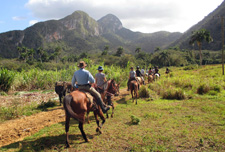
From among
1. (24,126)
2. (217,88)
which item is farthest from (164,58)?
(24,126)

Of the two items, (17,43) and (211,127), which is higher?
(17,43)

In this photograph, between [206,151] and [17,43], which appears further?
[17,43]

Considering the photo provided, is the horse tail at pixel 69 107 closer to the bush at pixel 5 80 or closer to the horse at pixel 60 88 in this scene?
the horse at pixel 60 88

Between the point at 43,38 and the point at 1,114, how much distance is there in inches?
6813

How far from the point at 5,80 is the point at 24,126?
26.9ft

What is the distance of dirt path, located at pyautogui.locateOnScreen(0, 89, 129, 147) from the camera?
17.6 ft

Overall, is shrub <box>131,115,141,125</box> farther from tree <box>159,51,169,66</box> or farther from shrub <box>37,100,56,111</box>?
tree <box>159,51,169,66</box>

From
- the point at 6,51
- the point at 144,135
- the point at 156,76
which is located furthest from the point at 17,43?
the point at 144,135

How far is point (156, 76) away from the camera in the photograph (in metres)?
19.4

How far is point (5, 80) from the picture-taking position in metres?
12.5

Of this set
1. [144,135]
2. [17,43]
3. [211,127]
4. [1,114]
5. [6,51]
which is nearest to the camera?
[144,135]

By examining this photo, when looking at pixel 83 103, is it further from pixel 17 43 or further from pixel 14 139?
pixel 17 43

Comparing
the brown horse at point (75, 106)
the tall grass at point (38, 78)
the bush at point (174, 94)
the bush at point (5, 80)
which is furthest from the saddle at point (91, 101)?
the bush at point (5, 80)

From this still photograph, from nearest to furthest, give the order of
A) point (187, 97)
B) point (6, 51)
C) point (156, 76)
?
point (187, 97), point (156, 76), point (6, 51)
